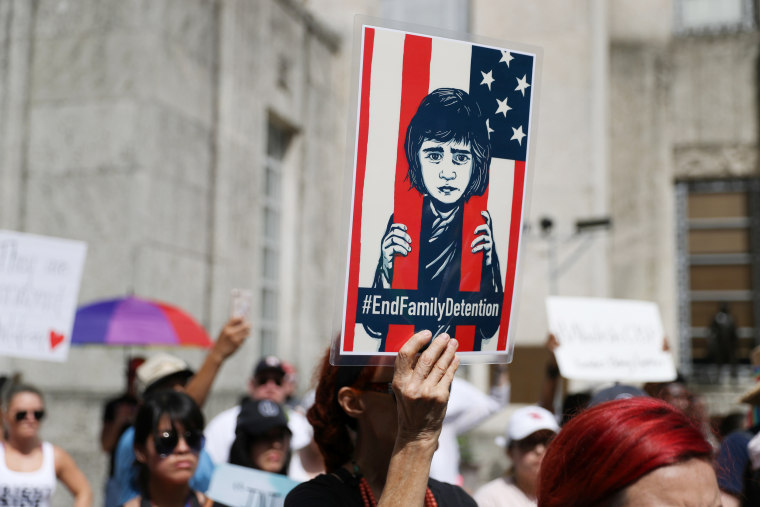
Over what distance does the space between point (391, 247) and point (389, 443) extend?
58 centimetres

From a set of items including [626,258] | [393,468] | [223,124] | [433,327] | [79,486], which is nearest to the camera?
[393,468]

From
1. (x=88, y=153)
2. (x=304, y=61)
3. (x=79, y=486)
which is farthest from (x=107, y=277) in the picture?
(x=304, y=61)

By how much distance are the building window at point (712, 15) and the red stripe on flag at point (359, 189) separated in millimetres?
16310

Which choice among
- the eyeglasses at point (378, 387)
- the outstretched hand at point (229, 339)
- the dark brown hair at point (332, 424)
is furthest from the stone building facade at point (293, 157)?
the outstretched hand at point (229, 339)

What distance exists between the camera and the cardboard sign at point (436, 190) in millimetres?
1944

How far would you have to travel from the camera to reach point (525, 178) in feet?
7.23

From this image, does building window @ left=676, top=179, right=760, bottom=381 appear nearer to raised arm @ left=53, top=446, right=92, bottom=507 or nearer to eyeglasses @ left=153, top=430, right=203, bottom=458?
raised arm @ left=53, top=446, right=92, bottom=507

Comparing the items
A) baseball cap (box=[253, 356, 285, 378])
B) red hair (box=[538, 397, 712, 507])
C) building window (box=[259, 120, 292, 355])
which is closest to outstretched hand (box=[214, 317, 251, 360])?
baseball cap (box=[253, 356, 285, 378])

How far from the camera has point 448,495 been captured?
2.37 m

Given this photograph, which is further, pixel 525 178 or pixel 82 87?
pixel 82 87

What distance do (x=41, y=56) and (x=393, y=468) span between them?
8.69 m

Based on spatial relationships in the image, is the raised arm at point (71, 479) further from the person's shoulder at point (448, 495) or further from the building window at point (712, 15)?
the building window at point (712, 15)

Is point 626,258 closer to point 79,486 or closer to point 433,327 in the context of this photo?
point 79,486

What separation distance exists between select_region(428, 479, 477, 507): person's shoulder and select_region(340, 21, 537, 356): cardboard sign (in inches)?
17.6
